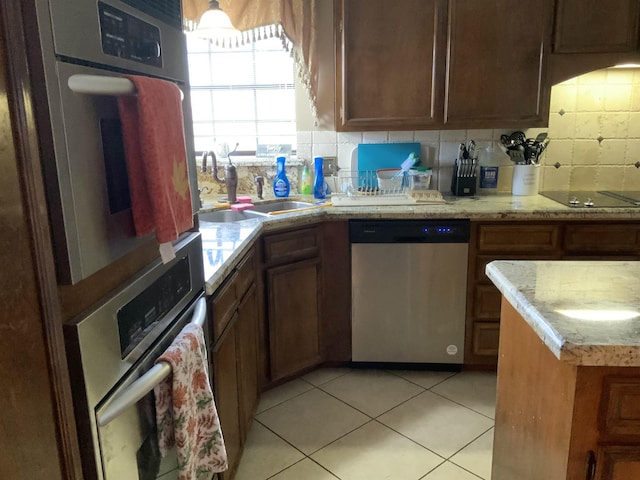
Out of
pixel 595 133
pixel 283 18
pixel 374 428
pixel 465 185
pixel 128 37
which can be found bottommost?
pixel 374 428

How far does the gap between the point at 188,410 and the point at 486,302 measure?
1.89 meters

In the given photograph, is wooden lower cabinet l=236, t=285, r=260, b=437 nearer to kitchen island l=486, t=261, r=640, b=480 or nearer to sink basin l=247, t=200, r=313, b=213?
sink basin l=247, t=200, r=313, b=213

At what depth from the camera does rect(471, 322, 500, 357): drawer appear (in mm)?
2607

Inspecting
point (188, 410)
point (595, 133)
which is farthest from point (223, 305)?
point (595, 133)

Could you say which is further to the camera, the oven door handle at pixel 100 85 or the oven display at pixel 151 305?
the oven display at pixel 151 305

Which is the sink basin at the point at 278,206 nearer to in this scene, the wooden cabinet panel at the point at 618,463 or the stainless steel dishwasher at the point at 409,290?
the stainless steel dishwasher at the point at 409,290

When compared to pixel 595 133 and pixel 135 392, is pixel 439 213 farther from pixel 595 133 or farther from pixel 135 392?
pixel 135 392

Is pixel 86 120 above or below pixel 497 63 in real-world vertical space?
below

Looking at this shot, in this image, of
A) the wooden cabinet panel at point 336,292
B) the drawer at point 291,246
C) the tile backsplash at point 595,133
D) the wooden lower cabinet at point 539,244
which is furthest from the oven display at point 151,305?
the tile backsplash at point 595,133

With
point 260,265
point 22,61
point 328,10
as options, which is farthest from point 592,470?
point 328,10

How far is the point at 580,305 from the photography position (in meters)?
1.07

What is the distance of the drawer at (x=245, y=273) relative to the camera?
188 centimetres

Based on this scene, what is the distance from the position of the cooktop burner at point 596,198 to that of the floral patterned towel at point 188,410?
2079mm

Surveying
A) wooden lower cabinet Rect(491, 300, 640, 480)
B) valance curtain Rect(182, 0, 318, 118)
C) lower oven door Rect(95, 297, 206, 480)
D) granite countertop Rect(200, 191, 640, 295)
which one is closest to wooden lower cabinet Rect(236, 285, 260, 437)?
granite countertop Rect(200, 191, 640, 295)
